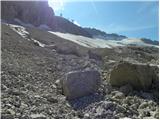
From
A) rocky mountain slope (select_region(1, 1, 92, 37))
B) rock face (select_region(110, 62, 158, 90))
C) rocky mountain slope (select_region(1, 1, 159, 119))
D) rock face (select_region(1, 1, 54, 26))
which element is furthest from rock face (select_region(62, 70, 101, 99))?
rock face (select_region(1, 1, 54, 26))

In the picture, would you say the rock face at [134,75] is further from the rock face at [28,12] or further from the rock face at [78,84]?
the rock face at [28,12]

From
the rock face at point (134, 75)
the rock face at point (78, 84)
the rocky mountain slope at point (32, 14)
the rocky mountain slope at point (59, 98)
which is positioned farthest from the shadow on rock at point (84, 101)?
the rocky mountain slope at point (32, 14)

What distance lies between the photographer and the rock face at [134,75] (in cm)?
824

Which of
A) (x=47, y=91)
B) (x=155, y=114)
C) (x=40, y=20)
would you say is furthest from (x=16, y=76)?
(x=40, y=20)

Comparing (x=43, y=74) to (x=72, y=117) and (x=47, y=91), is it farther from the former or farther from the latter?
(x=72, y=117)

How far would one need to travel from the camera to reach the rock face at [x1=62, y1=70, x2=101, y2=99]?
7.23 metres

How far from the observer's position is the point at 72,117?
6004 millimetres

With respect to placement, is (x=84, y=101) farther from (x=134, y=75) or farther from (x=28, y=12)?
(x=28, y=12)

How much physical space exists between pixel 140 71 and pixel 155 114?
209 cm

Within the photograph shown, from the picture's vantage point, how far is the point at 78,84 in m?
7.27

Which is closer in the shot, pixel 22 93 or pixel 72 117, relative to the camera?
pixel 72 117

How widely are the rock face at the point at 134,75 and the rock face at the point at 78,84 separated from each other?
0.96m

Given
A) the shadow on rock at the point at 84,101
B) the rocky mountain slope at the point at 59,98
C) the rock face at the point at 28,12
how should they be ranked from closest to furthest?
the rocky mountain slope at the point at 59,98
the shadow on rock at the point at 84,101
the rock face at the point at 28,12

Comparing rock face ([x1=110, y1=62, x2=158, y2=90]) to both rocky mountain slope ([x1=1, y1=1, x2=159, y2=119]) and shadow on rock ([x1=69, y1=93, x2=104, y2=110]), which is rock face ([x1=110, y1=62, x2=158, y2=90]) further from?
shadow on rock ([x1=69, y1=93, x2=104, y2=110])
